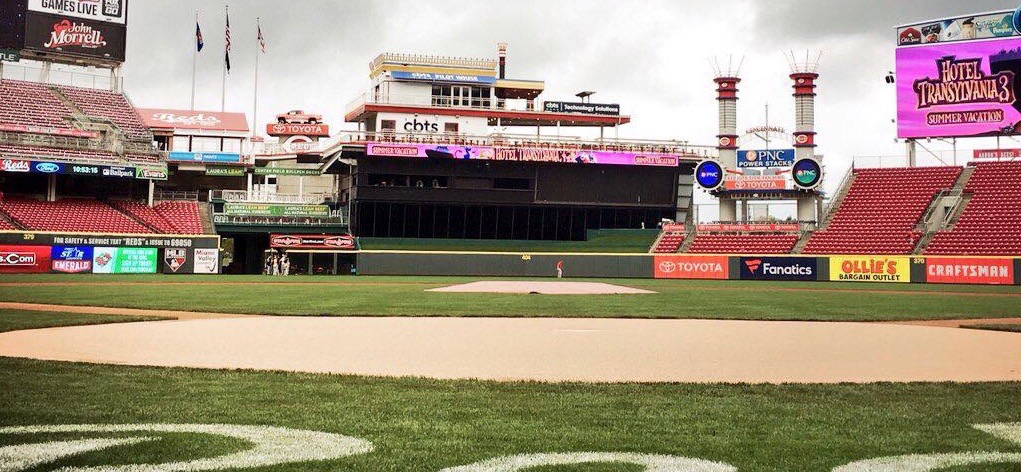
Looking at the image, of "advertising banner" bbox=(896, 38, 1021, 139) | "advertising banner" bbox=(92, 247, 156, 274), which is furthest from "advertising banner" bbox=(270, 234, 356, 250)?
"advertising banner" bbox=(896, 38, 1021, 139)

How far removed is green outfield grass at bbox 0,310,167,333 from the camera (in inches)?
613

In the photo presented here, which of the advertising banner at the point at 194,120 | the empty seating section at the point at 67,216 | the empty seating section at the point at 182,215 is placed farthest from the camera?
the advertising banner at the point at 194,120

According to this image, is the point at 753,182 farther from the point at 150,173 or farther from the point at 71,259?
the point at 71,259

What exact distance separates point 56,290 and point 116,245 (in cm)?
1806

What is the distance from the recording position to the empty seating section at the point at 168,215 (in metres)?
52.0

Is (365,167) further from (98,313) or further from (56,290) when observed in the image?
(98,313)

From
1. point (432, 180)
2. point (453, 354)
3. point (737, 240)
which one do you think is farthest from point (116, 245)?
point (453, 354)

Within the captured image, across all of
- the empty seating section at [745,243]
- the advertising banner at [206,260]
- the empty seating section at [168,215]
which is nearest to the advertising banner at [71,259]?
the advertising banner at [206,260]

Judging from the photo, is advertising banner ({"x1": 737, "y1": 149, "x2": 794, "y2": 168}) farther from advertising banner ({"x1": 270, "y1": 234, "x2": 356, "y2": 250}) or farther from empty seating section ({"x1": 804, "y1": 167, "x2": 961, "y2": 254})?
advertising banner ({"x1": 270, "y1": 234, "x2": 356, "y2": 250})

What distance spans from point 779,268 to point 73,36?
48.6 metres

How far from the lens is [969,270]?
43031 millimetres

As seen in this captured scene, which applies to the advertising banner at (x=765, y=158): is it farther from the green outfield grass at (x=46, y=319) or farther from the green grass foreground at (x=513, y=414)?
the green grass foreground at (x=513, y=414)

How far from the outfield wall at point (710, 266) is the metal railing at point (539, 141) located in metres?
10.8

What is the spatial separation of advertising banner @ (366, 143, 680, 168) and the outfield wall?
866cm
